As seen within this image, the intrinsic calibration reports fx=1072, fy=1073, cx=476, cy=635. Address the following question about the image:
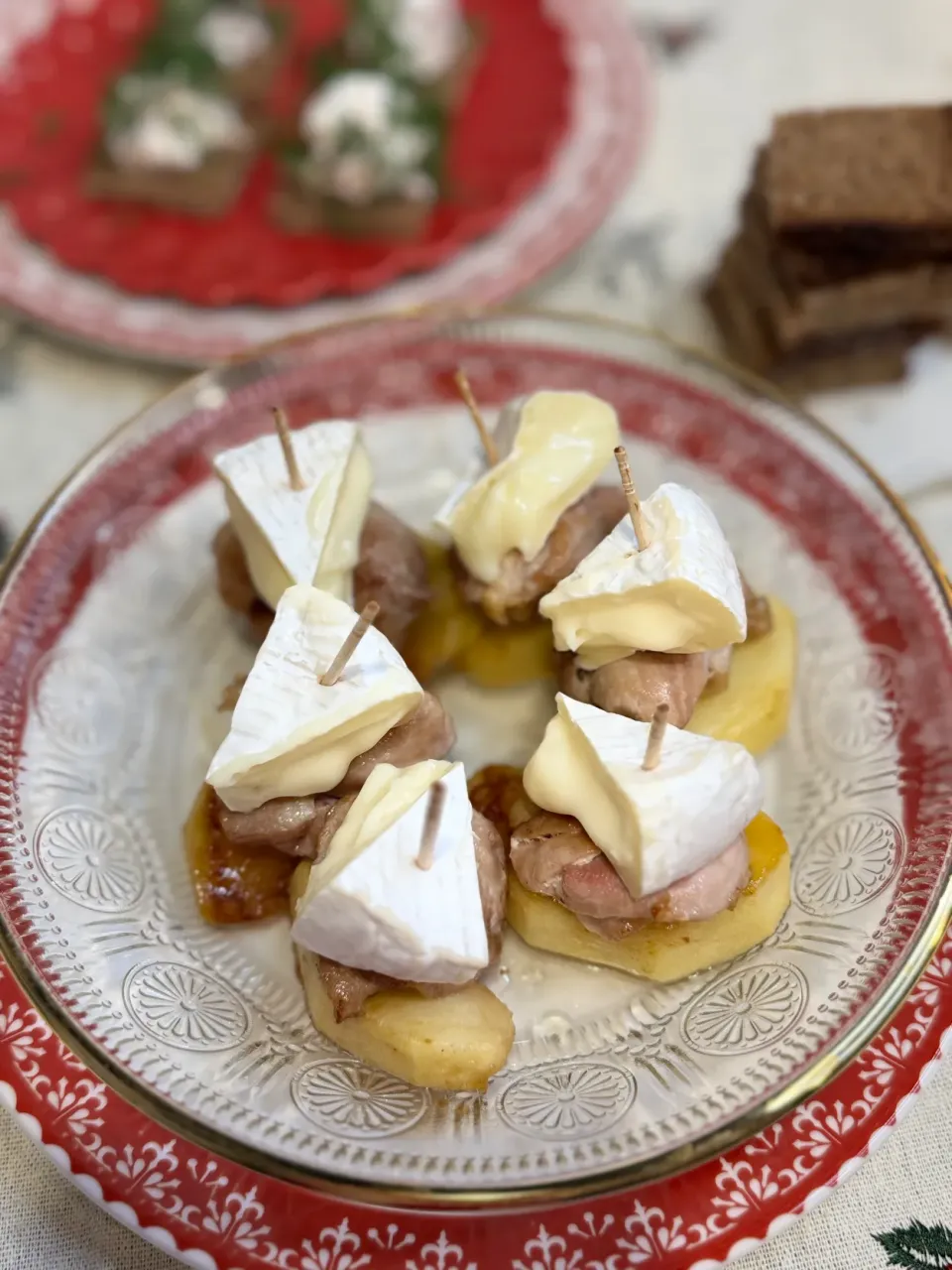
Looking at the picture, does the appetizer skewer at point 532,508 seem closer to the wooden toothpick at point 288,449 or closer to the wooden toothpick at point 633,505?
the wooden toothpick at point 633,505

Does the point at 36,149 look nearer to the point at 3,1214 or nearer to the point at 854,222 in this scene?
the point at 854,222

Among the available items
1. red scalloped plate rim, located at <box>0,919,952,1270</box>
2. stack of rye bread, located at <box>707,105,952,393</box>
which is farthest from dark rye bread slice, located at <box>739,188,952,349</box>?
red scalloped plate rim, located at <box>0,919,952,1270</box>

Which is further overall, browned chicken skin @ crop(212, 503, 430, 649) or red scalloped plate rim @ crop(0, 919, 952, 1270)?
browned chicken skin @ crop(212, 503, 430, 649)

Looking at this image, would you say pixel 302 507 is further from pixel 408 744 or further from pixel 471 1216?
pixel 471 1216

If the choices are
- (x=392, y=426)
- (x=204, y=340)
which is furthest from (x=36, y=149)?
(x=392, y=426)

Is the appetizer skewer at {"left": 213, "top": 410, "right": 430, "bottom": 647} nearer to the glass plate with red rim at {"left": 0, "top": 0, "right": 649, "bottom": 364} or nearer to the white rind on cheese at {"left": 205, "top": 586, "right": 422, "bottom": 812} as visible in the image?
the white rind on cheese at {"left": 205, "top": 586, "right": 422, "bottom": 812}

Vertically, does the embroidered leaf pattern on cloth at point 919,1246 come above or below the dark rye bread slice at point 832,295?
below

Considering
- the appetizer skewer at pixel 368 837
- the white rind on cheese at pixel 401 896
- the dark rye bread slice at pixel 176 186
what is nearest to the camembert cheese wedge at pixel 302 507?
the appetizer skewer at pixel 368 837
